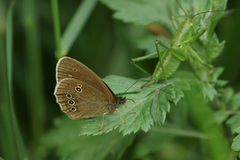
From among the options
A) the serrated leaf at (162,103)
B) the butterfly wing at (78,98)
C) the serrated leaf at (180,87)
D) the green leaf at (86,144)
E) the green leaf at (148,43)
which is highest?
the green leaf at (148,43)

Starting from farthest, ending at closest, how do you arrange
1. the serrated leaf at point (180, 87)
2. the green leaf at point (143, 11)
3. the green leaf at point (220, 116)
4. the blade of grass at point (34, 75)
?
1. the blade of grass at point (34, 75)
2. the green leaf at point (143, 11)
3. the green leaf at point (220, 116)
4. the serrated leaf at point (180, 87)

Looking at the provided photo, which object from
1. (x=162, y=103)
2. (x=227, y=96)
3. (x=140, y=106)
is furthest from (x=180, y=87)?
(x=227, y=96)

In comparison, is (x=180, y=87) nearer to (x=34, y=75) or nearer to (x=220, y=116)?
(x=220, y=116)

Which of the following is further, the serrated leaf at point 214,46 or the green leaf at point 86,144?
the green leaf at point 86,144

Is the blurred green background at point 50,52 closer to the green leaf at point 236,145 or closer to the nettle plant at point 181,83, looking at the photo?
the nettle plant at point 181,83

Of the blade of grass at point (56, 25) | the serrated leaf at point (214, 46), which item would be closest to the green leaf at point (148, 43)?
the serrated leaf at point (214, 46)

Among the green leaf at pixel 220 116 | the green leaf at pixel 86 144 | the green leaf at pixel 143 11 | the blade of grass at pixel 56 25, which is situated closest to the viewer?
the green leaf at pixel 220 116

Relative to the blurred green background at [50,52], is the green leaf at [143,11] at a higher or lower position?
higher

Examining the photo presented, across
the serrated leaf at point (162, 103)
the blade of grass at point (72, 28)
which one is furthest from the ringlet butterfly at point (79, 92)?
the blade of grass at point (72, 28)
